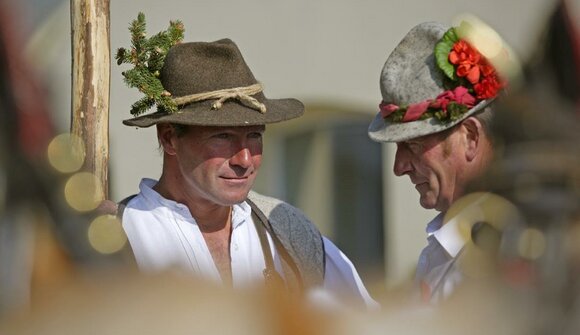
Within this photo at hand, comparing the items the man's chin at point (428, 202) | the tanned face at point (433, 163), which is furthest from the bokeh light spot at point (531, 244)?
the man's chin at point (428, 202)

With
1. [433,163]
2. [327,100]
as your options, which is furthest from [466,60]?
[327,100]

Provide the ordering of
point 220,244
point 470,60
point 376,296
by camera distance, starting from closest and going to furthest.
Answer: point 376,296 → point 470,60 → point 220,244

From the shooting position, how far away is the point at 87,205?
0.52m

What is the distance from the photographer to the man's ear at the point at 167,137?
2.31 m

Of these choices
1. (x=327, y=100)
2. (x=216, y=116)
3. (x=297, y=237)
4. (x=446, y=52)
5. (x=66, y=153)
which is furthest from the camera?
(x=327, y=100)

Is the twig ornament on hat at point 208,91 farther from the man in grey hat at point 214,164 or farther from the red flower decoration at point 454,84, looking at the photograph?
the red flower decoration at point 454,84

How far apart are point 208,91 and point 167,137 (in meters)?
0.19

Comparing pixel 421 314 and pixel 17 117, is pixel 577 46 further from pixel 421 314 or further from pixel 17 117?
pixel 17 117

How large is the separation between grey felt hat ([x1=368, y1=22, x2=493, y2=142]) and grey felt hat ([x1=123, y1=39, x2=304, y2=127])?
29 centimetres

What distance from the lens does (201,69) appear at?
7.38ft

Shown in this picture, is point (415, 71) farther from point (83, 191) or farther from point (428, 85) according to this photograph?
point (83, 191)

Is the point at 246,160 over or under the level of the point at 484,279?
under

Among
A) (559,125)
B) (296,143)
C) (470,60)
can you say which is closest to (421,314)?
(559,125)

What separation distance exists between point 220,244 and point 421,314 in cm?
178
